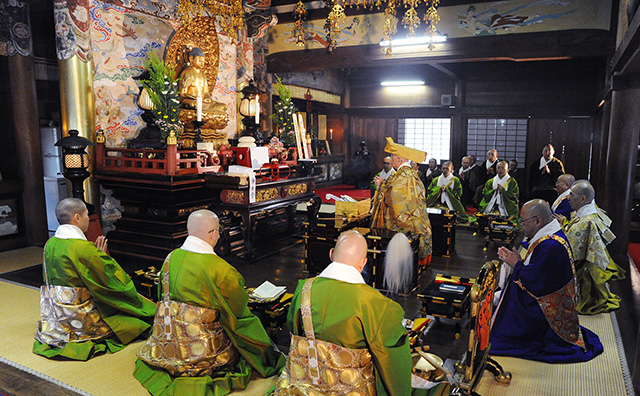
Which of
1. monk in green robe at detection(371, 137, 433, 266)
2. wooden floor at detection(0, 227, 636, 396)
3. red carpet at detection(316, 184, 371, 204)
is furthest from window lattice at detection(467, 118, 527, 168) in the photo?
monk in green robe at detection(371, 137, 433, 266)

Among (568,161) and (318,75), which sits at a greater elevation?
(318,75)

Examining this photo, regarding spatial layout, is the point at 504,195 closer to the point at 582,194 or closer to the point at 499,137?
the point at 582,194

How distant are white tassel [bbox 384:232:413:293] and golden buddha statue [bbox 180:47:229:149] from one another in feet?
12.0

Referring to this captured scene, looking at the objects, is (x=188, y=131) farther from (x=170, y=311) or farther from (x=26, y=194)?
(x=170, y=311)

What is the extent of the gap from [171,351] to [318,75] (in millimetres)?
10730

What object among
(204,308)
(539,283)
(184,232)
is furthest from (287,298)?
(184,232)

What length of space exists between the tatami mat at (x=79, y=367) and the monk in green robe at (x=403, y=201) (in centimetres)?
290

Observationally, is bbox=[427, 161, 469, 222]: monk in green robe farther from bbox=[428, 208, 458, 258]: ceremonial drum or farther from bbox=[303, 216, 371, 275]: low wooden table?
bbox=[303, 216, 371, 275]: low wooden table

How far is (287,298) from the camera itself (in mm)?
3795

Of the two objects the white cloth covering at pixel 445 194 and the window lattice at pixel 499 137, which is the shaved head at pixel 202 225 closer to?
the white cloth covering at pixel 445 194

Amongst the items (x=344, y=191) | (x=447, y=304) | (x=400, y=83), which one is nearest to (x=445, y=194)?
(x=447, y=304)

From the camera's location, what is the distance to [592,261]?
436 centimetres

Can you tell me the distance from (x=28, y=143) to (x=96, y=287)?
14.8ft

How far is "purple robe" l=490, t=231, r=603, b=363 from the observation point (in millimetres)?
3406
